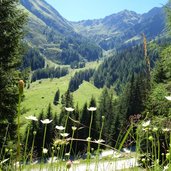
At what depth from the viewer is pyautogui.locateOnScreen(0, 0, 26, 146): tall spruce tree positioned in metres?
16.9

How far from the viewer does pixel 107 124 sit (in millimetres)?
84000

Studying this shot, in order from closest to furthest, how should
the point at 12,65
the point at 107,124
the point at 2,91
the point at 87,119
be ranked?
the point at 2,91 → the point at 12,65 → the point at 87,119 → the point at 107,124

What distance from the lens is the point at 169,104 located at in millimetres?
16891

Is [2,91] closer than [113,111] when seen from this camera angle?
Yes

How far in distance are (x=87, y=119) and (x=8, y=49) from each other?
61014mm

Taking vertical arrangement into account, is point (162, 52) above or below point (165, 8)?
below

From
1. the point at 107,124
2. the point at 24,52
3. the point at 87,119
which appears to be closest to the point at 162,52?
the point at 24,52

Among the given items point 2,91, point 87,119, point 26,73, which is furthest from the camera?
point 87,119

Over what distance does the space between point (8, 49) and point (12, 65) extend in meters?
0.91

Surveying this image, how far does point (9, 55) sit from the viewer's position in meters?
17.5

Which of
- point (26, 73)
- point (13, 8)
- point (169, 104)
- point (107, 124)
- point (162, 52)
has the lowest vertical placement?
point (107, 124)

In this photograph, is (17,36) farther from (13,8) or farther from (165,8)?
(165,8)

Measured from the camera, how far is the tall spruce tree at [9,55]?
16.9m

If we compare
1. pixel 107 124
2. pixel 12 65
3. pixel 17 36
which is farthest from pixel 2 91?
pixel 107 124
